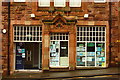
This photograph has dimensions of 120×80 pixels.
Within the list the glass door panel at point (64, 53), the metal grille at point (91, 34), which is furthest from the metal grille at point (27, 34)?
the metal grille at point (91, 34)

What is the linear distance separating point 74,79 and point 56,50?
3.78 metres

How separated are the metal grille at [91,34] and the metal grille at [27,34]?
114 inches

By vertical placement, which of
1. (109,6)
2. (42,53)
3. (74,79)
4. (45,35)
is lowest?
(74,79)

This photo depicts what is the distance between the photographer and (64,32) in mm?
14602

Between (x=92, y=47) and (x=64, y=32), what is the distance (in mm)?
2314

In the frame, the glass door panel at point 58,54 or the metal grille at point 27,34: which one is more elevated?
the metal grille at point 27,34

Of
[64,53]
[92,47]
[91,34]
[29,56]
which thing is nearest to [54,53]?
[64,53]

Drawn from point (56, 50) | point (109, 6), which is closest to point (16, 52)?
point (56, 50)

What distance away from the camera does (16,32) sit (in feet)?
48.6

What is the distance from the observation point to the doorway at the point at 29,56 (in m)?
15.0

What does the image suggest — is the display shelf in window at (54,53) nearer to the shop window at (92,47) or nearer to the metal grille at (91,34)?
the shop window at (92,47)

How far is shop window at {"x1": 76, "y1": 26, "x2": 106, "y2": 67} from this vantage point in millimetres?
Result: 14805

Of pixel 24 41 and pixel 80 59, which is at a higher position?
pixel 24 41

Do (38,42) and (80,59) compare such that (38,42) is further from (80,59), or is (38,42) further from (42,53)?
(80,59)
